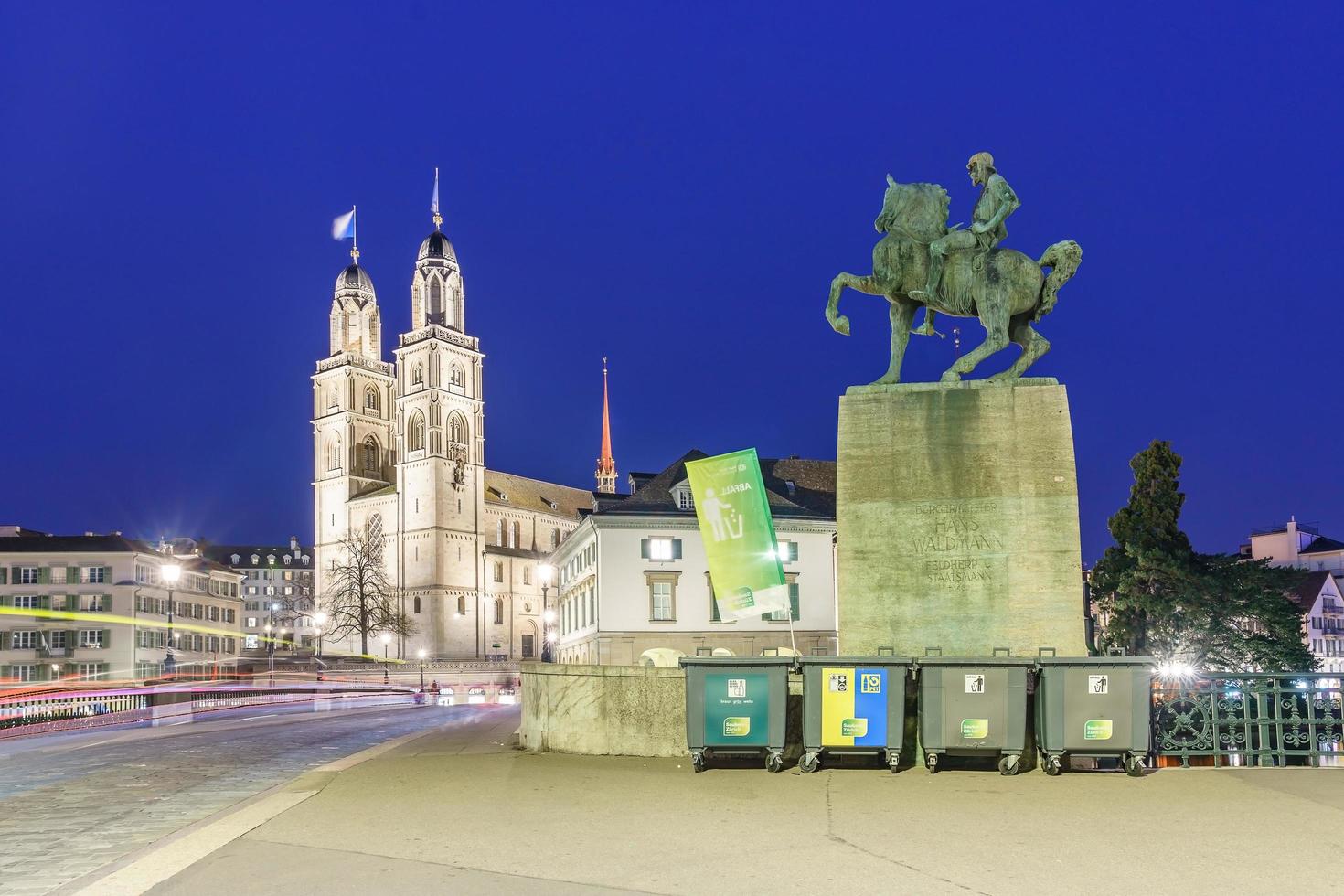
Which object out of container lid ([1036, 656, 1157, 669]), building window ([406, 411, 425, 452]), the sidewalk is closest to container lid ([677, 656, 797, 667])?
the sidewalk

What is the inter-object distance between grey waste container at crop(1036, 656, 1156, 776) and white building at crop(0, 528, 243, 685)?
8592 centimetres

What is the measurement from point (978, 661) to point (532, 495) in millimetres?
129600

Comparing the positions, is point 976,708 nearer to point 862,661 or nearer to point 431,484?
point 862,661

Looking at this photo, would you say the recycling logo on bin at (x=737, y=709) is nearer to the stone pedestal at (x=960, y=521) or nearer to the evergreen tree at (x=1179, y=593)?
the stone pedestal at (x=960, y=521)

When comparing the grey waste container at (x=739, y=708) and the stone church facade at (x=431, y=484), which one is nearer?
the grey waste container at (x=739, y=708)

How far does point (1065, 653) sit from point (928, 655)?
1559 millimetres

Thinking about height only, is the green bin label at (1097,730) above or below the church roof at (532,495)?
below

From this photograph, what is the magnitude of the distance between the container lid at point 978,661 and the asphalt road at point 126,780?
21.5 ft

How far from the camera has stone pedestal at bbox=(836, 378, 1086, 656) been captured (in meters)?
12.9

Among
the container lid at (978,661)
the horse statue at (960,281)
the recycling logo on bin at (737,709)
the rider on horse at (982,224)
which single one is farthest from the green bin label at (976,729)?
the rider on horse at (982,224)

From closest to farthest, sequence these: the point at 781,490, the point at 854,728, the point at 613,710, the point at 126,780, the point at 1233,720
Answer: the point at 854,728 → the point at 1233,720 → the point at 613,710 → the point at 126,780 → the point at 781,490

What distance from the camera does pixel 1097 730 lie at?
11484 mm

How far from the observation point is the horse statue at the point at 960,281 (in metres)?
13.9

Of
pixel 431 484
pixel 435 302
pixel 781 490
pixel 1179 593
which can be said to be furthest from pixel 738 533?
pixel 435 302
